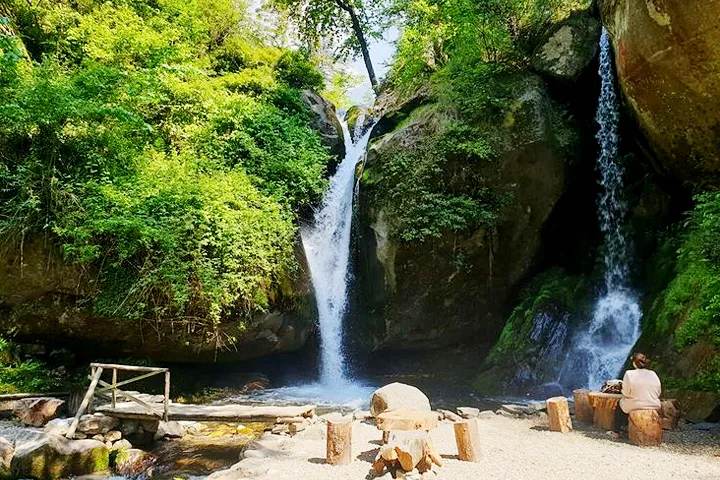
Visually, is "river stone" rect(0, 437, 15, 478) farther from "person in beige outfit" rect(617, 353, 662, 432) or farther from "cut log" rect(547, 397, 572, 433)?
"person in beige outfit" rect(617, 353, 662, 432)

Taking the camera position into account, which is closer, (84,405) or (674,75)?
(84,405)

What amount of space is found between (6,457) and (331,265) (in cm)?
872

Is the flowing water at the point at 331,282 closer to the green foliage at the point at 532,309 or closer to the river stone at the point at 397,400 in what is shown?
the green foliage at the point at 532,309

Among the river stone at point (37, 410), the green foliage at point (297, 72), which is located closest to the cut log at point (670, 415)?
the river stone at point (37, 410)

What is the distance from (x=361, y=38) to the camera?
68.9 ft

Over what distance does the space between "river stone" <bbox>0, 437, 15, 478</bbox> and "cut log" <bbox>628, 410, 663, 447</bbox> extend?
8.63 metres

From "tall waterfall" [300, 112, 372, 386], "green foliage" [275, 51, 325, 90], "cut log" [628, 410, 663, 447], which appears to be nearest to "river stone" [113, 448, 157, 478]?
"tall waterfall" [300, 112, 372, 386]

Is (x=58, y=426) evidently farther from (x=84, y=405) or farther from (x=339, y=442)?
(x=339, y=442)

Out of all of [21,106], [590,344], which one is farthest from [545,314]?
[21,106]

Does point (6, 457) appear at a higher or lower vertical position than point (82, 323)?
lower

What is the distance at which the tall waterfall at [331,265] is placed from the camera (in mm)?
13703

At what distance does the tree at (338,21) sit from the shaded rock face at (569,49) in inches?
314

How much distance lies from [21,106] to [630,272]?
1470 cm

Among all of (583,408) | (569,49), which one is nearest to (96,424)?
(583,408)
